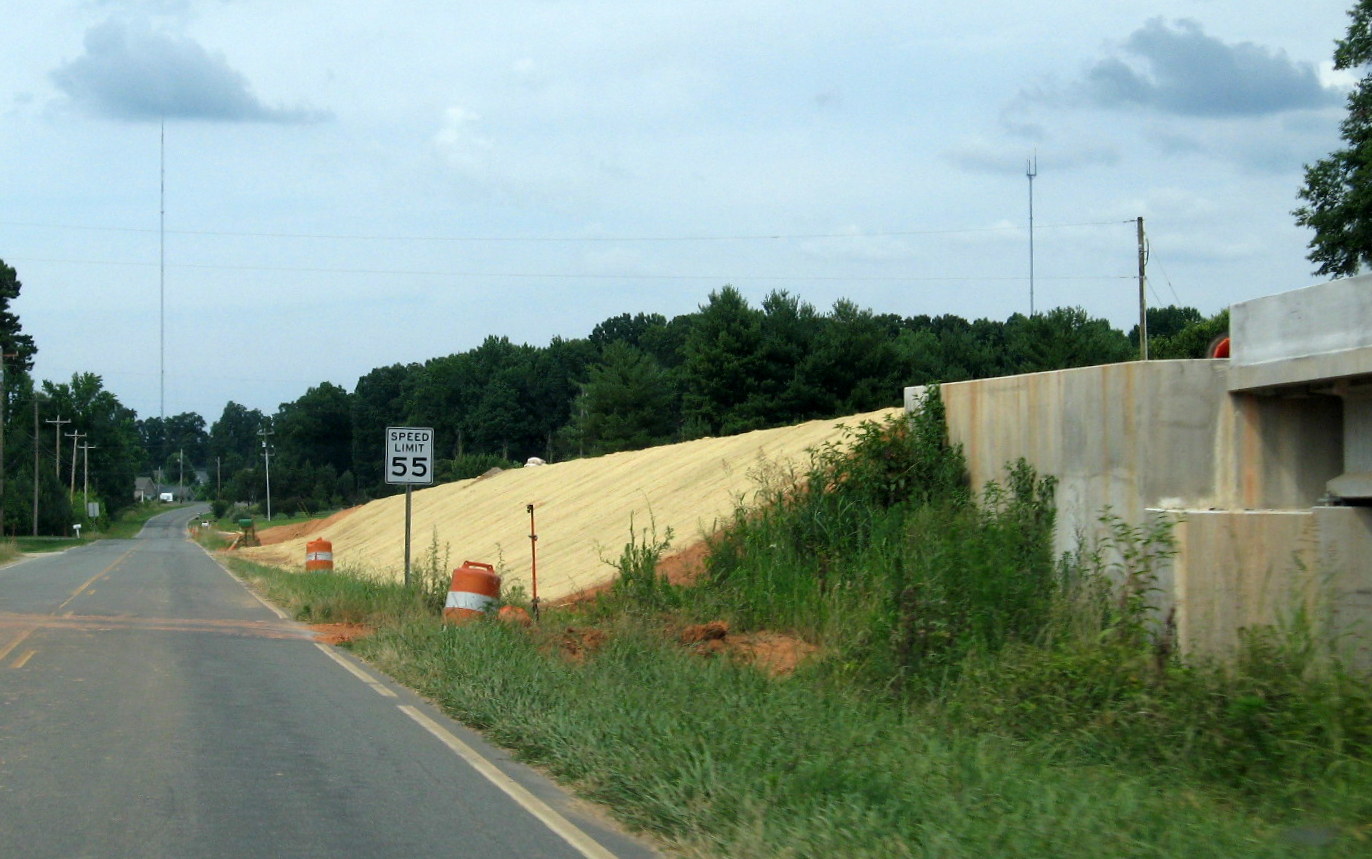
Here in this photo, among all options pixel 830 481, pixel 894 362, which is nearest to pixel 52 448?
pixel 894 362

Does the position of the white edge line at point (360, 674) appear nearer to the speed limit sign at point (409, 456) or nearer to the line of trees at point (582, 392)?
the speed limit sign at point (409, 456)

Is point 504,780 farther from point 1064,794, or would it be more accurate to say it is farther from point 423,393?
point 423,393

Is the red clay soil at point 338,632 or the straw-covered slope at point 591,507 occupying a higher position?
the straw-covered slope at point 591,507

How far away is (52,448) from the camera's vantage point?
119m

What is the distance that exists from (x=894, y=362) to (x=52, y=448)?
298 ft

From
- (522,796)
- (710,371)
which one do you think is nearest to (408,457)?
(522,796)

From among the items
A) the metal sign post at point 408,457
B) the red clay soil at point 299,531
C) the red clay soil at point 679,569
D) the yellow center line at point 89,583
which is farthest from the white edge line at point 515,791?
the red clay soil at point 299,531

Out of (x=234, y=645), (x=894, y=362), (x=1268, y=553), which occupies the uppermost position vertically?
(x=894, y=362)

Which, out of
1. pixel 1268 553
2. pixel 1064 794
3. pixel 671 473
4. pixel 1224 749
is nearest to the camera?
pixel 1064 794

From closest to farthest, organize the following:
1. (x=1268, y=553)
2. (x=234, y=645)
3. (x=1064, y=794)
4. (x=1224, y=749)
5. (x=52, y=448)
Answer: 1. (x=1064, y=794)
2. (x=1224, y=749)
3. (x=1268, y=553)
4. (x=234, y=645)
5. (x=52, y=448)

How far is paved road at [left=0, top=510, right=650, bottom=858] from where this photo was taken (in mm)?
7016

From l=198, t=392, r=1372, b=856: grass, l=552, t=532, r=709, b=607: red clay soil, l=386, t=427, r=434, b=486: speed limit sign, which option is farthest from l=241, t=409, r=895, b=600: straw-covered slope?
l=198, t=392, r=1372, b=856: grass

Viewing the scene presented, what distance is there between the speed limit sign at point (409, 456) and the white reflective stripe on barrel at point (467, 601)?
4.06 metres

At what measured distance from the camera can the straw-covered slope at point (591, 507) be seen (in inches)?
855
